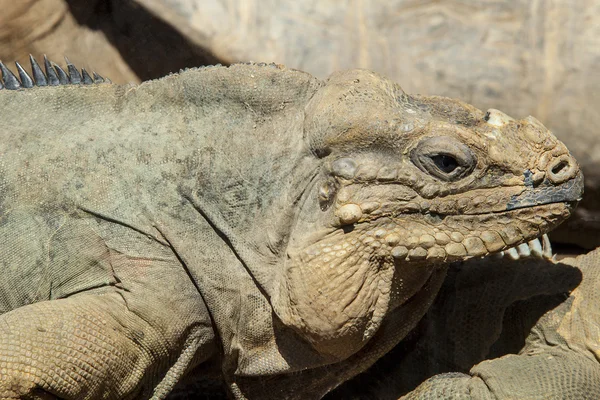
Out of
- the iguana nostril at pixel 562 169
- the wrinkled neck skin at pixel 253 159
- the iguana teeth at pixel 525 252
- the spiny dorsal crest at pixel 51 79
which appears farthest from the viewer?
the iguana teeth at pixel 525 252

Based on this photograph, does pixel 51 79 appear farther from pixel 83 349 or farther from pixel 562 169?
pixel 562 169

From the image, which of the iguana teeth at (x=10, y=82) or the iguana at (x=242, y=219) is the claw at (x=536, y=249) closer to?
the iguana at (x=242, y=219)

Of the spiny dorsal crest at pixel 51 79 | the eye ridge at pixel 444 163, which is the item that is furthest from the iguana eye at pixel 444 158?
the spiny dorsal crest at pixel 51 79

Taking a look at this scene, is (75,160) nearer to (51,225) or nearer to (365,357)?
(51,225)

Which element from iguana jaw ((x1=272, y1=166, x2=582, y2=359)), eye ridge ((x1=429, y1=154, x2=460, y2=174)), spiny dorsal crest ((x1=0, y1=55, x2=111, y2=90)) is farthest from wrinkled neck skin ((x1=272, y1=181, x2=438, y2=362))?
spiny dorsal crest ((x1=0, y1=55, x2=111, y2=90))

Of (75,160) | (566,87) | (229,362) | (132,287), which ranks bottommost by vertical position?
(229,362)

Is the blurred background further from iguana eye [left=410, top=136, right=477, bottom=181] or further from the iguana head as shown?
iguana eye [left=410, top=136, right=477, bottom=181]

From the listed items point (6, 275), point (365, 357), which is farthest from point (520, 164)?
point (6, 275)
